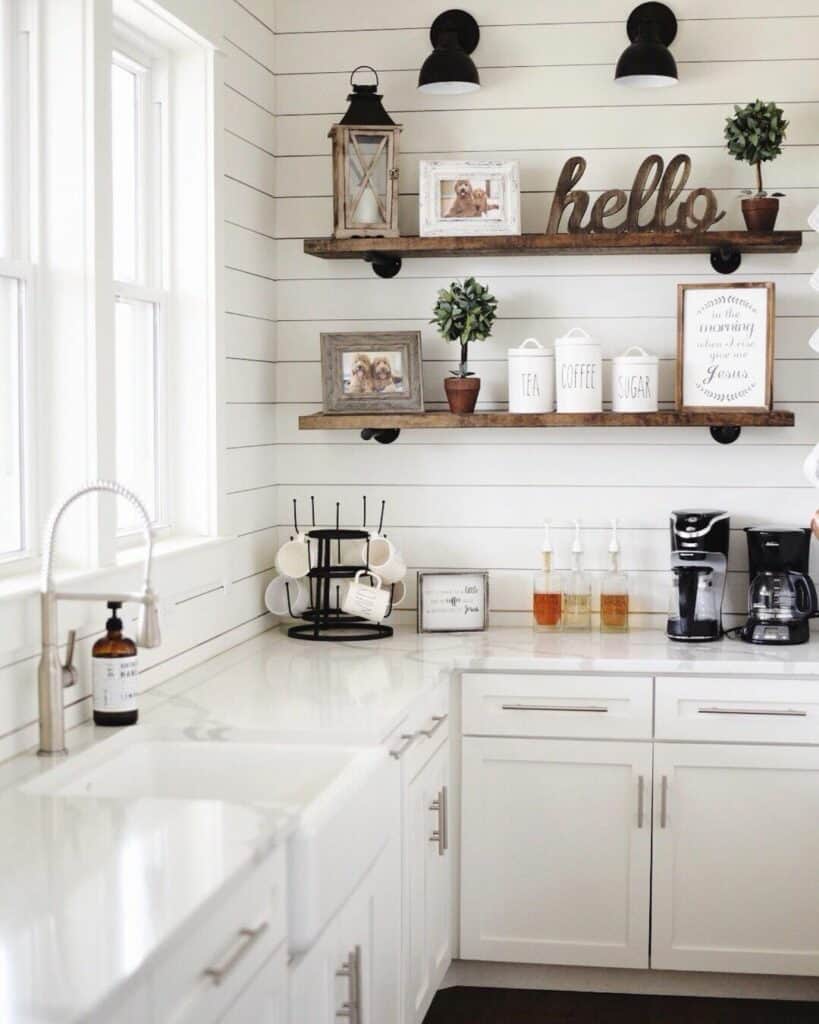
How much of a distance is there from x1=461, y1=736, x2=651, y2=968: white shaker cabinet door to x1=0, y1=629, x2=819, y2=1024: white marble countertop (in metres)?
0.23

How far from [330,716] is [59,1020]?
1.38 m

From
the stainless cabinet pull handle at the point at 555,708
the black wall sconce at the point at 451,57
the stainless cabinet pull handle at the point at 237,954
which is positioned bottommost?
the stainless cabinet pull handle at the point at 555,708

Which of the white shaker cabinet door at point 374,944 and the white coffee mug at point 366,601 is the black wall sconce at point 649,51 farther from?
the white shaker cabinet door at point 374,944

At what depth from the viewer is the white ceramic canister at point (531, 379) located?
11.7 ft

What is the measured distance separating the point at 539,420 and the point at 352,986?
1683 mm

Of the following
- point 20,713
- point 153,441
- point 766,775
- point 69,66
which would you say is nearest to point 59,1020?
point 20,713

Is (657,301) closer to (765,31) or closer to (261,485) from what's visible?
(765,31)

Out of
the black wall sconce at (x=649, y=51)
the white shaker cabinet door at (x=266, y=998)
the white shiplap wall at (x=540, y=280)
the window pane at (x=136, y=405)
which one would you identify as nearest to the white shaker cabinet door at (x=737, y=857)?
the white shiplap wall at (x=540, y=280)

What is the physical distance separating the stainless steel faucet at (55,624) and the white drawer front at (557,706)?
123cm

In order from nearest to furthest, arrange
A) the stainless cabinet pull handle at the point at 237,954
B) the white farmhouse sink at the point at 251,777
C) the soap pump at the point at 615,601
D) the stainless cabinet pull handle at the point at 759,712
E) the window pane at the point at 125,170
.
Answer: the stainless cabinet pull handle at the point at 237,954 → the white farmhouse sink at the point at 251,777 → the window pane at the point at 125,170 → the stainless cabinet pull handle at the point at 759,712 → the soap pump at the point at 615,601

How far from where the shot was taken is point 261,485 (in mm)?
3709

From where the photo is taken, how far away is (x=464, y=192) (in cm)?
359

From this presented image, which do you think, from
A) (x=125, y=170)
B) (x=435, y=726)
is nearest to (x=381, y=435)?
(x=435, y=726)

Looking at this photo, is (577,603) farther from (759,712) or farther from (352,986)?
(352,986)
